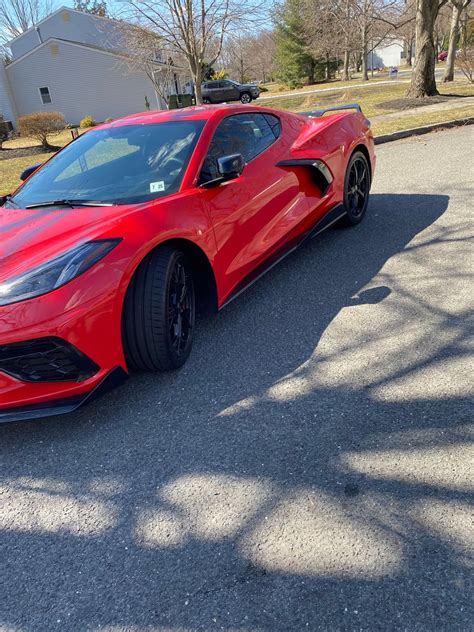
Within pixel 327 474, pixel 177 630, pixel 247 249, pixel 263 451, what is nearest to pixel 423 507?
pixel 327 474

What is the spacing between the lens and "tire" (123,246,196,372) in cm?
276

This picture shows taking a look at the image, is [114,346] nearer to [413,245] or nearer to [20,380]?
[20,380]

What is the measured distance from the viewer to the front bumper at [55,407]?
97.1 inches

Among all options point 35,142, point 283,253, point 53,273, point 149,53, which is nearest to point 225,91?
point 149,53

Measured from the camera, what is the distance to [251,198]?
143 inches

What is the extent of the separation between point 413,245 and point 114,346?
3188 millimetres

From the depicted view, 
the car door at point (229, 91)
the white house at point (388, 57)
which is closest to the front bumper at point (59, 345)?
the car door at point (229, 91)

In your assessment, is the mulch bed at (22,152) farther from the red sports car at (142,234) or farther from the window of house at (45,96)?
the window of house at (45,96)

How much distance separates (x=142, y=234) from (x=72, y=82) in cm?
3521

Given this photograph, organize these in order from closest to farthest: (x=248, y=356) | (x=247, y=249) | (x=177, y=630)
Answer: (x=177, y=630) < (x=248, y=356) < (x=247, y=249)

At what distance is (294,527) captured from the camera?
77.9 inches

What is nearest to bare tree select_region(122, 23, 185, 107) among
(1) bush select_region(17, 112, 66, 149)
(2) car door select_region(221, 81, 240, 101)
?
(2) car door select_region(221, 81, 240, 101)

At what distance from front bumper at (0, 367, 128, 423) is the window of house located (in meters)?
36.0

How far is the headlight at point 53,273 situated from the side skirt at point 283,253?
1.06 meters
